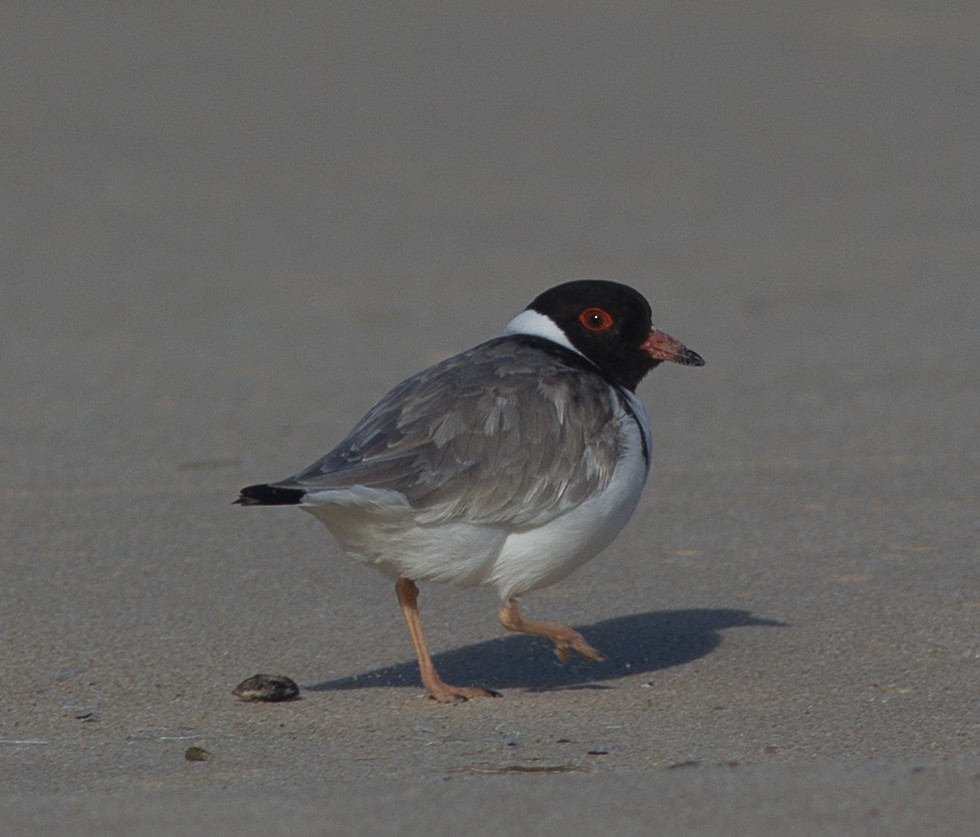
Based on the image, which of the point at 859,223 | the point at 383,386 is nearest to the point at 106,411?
the point at 383,386

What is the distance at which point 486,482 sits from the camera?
521 centimetres

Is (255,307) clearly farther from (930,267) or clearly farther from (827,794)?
(827,794)

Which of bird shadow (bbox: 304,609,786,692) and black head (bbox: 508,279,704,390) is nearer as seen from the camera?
bird shadow (bbox: 304,609,786,692)

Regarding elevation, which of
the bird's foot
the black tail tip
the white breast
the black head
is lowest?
the bird's foot

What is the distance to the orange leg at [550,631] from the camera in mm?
5402

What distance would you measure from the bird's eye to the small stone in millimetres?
1564

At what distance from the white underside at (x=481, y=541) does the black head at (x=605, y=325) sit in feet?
1.87

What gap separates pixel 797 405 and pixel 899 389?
24.5 inches

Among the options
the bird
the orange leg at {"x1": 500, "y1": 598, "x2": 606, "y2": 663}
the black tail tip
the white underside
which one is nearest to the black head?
the bird

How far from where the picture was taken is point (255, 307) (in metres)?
11.6

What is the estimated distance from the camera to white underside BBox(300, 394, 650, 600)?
16.9 ft

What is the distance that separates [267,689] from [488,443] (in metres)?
0.98

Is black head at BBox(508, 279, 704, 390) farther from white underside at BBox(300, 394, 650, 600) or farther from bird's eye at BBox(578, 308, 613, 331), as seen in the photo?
Answer: white underside at BBox(300, 394, 650, 600)

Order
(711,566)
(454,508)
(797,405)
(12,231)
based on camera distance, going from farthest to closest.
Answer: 1. (12,231)
2. (797,405)
3. (711,566)
4. (454,508)
